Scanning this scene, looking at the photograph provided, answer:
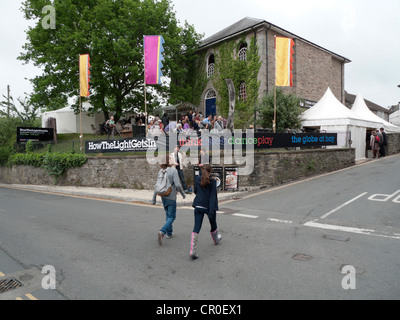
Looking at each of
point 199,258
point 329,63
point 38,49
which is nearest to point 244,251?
point 199,258

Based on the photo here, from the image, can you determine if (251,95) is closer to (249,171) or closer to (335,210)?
(249,171)

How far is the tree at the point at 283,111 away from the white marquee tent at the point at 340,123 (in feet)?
3.01

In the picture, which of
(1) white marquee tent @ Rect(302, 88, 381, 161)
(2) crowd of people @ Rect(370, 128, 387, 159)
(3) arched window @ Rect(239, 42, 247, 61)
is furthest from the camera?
(3) arched window @ Rect(239, 42, 247, 61)

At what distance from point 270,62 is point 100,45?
14.7 m

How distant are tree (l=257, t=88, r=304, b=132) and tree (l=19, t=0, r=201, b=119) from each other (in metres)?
10.0

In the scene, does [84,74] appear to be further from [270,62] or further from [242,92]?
[270,62]

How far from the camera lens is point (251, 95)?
2558 centimetres

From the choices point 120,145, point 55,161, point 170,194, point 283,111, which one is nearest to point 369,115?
point 283,111

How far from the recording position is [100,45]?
2361 centimetres

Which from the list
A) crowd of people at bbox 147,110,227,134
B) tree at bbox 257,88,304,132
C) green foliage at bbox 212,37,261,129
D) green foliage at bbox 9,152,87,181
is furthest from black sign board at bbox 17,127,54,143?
tree at bbox 257,88,304,132

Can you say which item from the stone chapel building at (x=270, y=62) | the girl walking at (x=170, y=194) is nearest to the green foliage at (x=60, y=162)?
the girl walking at (x=170, y=194)

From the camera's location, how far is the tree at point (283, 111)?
68.2ft

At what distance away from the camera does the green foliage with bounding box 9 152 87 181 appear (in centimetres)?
1759

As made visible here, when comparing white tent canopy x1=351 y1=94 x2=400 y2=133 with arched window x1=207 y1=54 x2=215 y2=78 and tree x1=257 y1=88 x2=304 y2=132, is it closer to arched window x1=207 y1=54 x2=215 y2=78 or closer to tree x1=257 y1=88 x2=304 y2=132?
tree x1=257 y1=88 x2=304 y2=132
